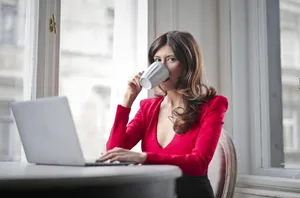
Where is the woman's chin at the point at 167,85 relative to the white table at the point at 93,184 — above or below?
above

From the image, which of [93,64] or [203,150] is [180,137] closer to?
[203,150]

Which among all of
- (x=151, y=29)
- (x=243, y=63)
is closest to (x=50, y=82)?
(x=151, y=29)

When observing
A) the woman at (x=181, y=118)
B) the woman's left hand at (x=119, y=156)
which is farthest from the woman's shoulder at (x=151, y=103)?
the woman's left hand at (x=119, y=156)

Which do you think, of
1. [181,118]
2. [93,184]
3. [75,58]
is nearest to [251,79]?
[181,118]

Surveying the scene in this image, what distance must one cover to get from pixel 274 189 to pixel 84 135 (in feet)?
3.07

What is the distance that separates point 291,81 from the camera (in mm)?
2191

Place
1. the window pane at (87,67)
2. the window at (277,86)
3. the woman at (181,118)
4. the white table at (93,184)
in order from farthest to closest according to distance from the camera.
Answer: the window at (277,86) < the window pane at (87,67) < the woman at (181,118) < the white table at (93,184)

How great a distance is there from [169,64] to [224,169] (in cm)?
46

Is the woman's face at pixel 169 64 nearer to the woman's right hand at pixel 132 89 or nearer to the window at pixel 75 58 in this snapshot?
the woman's right hand at pixel 132 89

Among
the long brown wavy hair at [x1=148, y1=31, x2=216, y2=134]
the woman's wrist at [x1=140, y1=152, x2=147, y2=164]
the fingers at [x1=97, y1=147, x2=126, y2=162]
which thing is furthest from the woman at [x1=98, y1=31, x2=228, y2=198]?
the fingers at [x1=97, y1=147, x2=126, y2=162]

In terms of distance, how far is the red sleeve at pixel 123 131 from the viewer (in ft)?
5.76

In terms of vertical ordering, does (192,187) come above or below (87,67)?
below

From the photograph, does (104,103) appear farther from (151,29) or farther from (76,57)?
(151,29)

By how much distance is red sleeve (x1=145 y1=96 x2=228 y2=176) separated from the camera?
4.62ft
